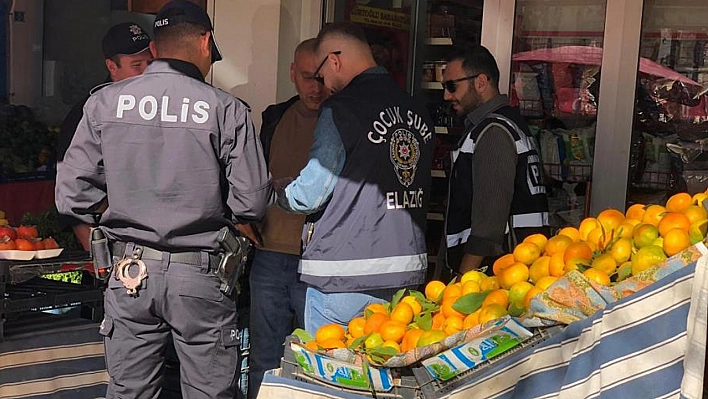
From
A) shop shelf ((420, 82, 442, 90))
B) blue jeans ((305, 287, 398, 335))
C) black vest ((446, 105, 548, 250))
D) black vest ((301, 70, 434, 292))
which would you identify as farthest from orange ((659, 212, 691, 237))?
shop shelf ((420, 82, 442, 90))

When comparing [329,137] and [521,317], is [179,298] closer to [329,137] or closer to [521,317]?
[329,137]

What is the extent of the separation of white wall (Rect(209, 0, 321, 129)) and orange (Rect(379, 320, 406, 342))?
3382 mm

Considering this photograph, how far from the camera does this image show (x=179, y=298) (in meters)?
4.07

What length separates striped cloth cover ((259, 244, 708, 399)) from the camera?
2.46 metres

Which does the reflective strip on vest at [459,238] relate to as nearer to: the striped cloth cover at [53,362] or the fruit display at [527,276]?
the fruit display at [527,276]

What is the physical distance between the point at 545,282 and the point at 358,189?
130cm

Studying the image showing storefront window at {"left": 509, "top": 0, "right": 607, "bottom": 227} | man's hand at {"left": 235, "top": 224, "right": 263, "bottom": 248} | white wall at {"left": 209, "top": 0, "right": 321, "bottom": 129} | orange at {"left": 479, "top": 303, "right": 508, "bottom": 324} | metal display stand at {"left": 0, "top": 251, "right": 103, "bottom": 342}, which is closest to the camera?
orange at {"left": 479, "top": 303, "right": 508, "bottom": 324}

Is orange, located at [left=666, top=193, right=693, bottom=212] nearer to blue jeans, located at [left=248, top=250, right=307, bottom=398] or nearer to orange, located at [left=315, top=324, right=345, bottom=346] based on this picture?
orange, located at [left=315, top=324, right=345, bottom=346]

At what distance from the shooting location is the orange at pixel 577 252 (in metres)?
3.07

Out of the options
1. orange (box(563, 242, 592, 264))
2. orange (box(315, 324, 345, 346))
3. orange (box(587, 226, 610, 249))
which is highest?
orange (box(587, 226, 610, 249))

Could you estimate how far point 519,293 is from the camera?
3057mm

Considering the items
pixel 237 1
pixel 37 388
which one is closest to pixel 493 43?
pixel 237 1

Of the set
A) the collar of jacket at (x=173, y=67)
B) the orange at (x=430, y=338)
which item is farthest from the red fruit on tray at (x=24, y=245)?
the orange at (x=430, y=338)

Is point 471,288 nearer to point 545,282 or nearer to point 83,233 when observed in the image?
point 545,282
